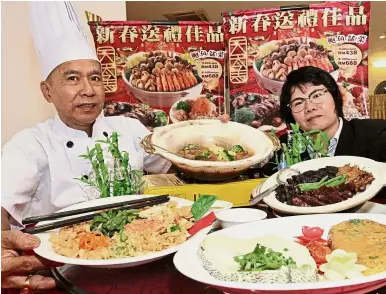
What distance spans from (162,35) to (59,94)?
69 cm

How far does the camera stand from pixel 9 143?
5.87ft

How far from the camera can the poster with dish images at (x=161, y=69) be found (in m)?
2.15

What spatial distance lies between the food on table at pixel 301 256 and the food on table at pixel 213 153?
0.66m

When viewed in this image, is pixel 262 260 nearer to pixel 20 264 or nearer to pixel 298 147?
pixel 20 264

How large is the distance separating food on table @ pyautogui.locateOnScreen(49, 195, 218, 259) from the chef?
62 centimetres

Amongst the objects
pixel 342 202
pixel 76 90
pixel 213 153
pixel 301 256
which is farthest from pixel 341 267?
pixel 76 90

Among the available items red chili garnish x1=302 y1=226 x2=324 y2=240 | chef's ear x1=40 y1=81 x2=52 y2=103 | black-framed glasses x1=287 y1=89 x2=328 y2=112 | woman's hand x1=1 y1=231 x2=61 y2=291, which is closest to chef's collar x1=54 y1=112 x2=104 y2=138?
chef's ear x1=40 y1=81 x2=52 y2=103

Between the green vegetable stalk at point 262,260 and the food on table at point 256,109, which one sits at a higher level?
the food on table at point 256,109

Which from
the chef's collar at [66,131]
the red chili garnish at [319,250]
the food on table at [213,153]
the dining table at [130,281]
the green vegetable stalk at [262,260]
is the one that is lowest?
the dining table at [130,281]

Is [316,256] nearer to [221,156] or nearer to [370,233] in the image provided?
[370,233]

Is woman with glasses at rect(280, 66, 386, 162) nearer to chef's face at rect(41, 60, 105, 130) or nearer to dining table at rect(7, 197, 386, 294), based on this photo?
chef's face at rect(41, 60, 105, 130)

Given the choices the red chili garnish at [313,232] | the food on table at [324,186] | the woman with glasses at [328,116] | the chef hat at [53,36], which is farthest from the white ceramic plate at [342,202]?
the chef hat at [53,36]

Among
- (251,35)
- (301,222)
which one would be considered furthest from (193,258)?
(251,35)

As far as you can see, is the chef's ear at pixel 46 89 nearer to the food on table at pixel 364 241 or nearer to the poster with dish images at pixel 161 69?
the poster with dish images at pixel 161 69
